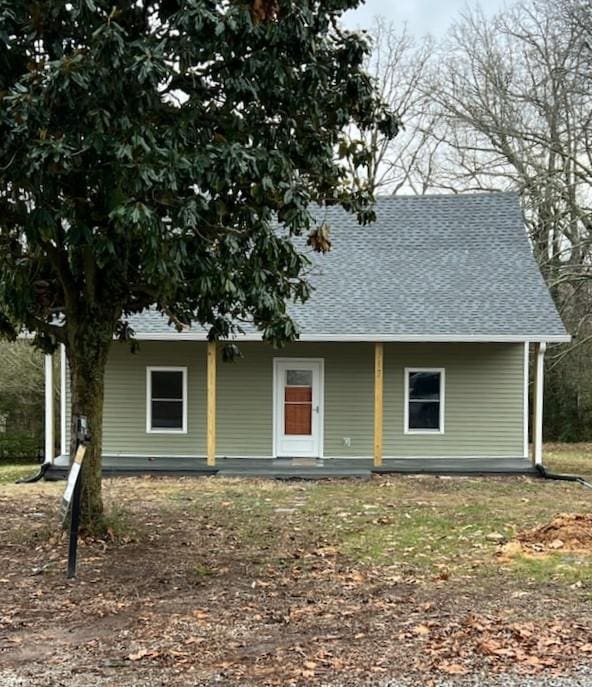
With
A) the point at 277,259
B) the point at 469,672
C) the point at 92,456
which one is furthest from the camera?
the point at 92,456

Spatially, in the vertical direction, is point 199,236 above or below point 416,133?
below

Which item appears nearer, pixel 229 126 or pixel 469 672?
pixel 469 672

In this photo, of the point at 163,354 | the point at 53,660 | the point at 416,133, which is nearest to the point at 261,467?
the point at 163,354

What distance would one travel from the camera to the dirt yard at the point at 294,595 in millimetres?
4414

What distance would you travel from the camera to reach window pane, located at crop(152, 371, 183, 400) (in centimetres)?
1485

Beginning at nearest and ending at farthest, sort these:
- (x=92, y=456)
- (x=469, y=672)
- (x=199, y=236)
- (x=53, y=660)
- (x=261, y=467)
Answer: (x=469, y=672), (x=53, y=660), (x=199, y=236), (x=92, y=456), (x=261, y=467)

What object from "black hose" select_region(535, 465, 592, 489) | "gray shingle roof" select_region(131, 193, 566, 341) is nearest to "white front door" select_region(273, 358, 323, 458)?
"gray shingle roof" select_region(131, 193, 566, 341)

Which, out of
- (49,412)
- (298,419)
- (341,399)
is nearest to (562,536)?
(341,399)

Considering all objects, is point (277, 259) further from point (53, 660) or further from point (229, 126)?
point (53, 660)

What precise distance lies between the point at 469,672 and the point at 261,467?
957cm

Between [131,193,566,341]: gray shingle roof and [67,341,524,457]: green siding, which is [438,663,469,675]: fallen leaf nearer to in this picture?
[131,193,566,341]: gray shingle roof

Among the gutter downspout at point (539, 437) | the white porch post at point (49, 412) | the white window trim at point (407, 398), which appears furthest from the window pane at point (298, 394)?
the white porch post at point (49, 412)

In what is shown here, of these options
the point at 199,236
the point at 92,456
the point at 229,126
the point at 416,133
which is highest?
the point at 416,133

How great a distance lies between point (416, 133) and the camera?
28.8 meters
